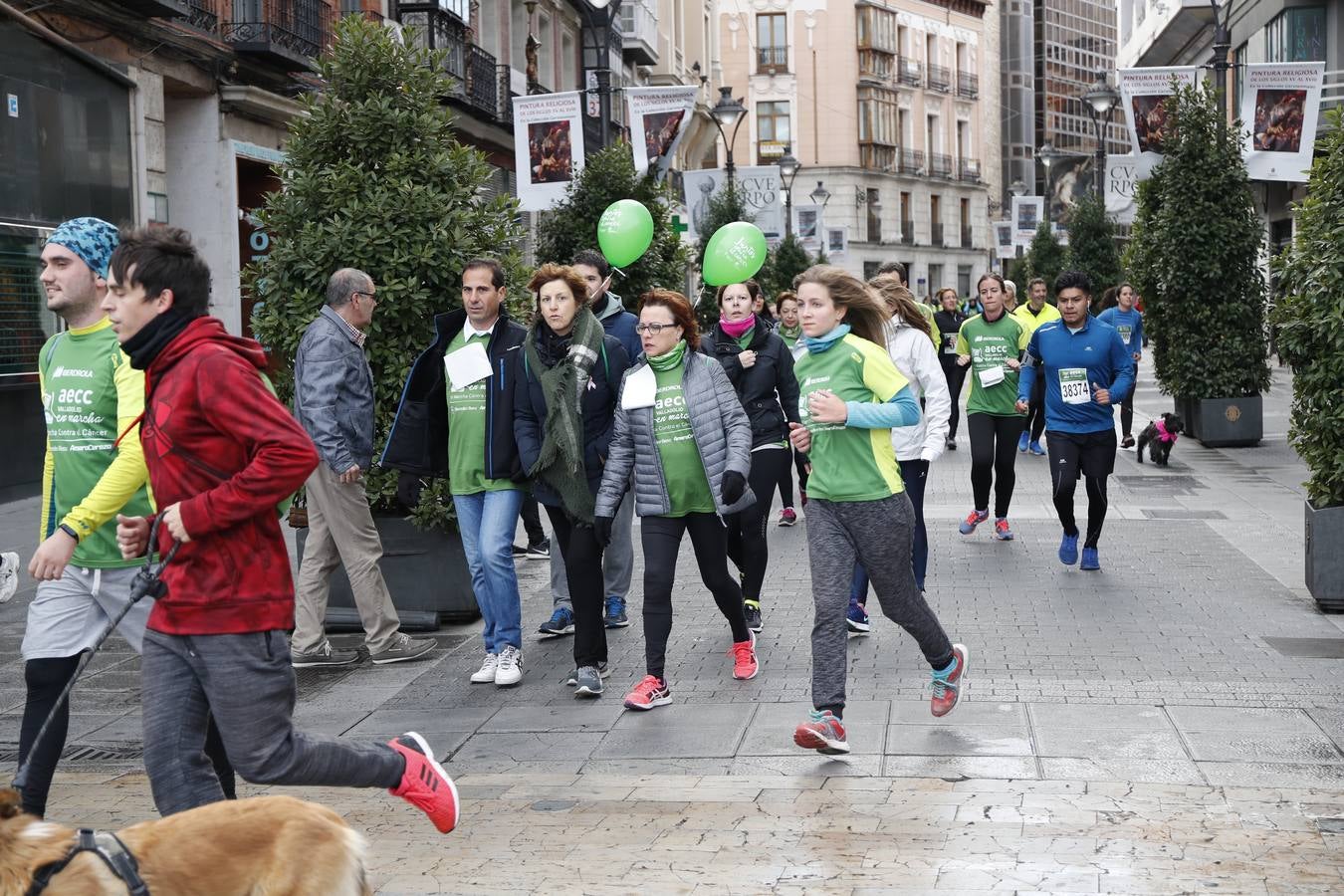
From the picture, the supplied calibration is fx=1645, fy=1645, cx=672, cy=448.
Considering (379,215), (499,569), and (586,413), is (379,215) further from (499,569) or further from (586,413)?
(499,569)

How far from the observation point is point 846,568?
6.37m

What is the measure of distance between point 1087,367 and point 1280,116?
36.9 feet

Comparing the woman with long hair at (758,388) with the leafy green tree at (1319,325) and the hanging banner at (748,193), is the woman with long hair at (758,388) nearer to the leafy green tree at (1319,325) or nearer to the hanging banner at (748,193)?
the leafy green tree at (1319,325)

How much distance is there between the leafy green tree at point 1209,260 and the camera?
63.0ft

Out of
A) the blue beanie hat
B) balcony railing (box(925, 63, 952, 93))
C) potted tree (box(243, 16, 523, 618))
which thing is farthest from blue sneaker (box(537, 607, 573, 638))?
balcony railing (box(925, 63, 952, 93))

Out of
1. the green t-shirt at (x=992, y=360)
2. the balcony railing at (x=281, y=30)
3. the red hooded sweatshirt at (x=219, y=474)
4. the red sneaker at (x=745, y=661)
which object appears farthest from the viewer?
the balcony railing at (x=281, y=30)

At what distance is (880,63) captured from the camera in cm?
7575

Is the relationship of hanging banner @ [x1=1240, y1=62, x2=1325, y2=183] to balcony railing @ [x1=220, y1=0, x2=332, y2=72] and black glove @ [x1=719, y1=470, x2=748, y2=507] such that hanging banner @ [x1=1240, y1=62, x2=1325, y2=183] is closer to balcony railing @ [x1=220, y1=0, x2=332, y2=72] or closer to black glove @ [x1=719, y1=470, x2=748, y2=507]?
balcony railing @ [x1=220, y1=0, x2=332, y2=72]

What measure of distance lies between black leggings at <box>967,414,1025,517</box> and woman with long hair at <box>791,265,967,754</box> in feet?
18.0

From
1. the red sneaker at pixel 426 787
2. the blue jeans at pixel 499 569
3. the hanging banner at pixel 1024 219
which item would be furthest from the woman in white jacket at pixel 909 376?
the hanging banner at pixel 1024 219

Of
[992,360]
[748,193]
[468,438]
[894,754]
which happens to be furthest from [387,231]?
[748,193]

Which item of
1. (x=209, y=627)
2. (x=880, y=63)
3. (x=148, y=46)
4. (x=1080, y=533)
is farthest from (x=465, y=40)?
(x=880, y=63)

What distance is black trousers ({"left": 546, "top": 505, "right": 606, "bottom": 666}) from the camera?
7492 mm

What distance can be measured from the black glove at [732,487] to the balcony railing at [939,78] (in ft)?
248
